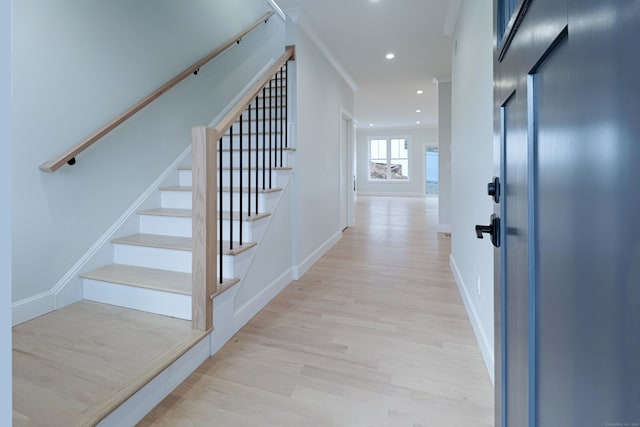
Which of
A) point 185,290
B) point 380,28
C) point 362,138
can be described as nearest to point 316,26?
point 380,28

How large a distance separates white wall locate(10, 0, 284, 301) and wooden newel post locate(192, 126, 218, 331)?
1.01 meters

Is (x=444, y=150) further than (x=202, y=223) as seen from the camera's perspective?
Yes

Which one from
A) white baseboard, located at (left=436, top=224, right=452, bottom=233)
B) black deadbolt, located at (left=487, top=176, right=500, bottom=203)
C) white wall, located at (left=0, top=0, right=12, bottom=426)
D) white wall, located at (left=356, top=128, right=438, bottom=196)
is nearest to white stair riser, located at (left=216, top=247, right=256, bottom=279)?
white wall, located at (left=0, top=0, right=12, bottom=426)

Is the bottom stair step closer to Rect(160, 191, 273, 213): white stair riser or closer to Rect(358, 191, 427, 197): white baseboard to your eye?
Rect(160, 191, 273, 213): white stair riser

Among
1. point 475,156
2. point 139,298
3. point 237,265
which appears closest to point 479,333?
point 475,156

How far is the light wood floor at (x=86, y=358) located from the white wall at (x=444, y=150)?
4685 millimetres

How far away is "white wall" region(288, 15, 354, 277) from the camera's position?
10.0 ft

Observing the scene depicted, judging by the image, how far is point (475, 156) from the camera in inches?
80.9

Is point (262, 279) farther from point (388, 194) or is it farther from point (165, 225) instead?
point (388, 194)

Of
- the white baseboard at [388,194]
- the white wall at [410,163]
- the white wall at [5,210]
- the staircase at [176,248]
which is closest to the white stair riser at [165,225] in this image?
the staircase at [176,248]

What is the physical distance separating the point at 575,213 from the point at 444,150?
542cm

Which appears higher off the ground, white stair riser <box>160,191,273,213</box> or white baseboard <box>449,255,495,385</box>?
white stair riser <box>160,191,273,213</box>

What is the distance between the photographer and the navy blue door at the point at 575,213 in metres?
0.28

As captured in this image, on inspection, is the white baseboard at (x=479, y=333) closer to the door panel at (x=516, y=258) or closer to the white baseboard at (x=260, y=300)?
the door panel at (x=516, y=258)
